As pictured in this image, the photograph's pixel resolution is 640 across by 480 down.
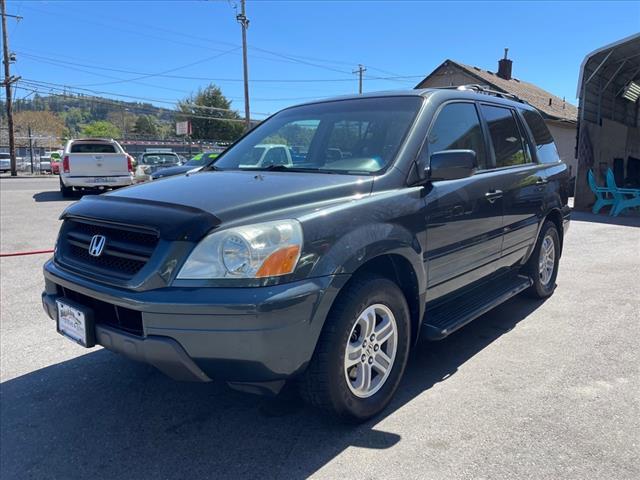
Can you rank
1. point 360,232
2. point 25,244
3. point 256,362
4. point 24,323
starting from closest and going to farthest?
1. point 256,362
2. point 360,232
3. point 24,323
4. point 25,244

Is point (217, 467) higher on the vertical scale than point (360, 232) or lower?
lower

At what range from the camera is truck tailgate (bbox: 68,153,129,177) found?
47.5 ft

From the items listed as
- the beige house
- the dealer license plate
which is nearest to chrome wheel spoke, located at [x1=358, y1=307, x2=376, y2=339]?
the dealer license plate

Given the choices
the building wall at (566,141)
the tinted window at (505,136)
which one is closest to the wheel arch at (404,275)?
the tinted window at (505,136)

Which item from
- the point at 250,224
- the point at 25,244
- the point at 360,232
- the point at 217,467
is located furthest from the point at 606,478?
the point at 25,244

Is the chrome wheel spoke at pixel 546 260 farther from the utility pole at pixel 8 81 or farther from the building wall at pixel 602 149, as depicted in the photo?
the utility pole at pixel 8 81

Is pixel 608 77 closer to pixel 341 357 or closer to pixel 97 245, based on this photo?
pixel 341 357

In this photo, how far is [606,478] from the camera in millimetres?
2346

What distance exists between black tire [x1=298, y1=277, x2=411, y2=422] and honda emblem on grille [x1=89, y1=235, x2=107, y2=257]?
1.24 meters

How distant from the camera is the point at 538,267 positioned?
493 cm

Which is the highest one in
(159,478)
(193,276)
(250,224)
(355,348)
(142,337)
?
(250,224)

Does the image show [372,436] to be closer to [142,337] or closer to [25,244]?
[142,337]

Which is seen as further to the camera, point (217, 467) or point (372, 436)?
point (372, 436)

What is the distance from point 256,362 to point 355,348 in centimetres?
65
